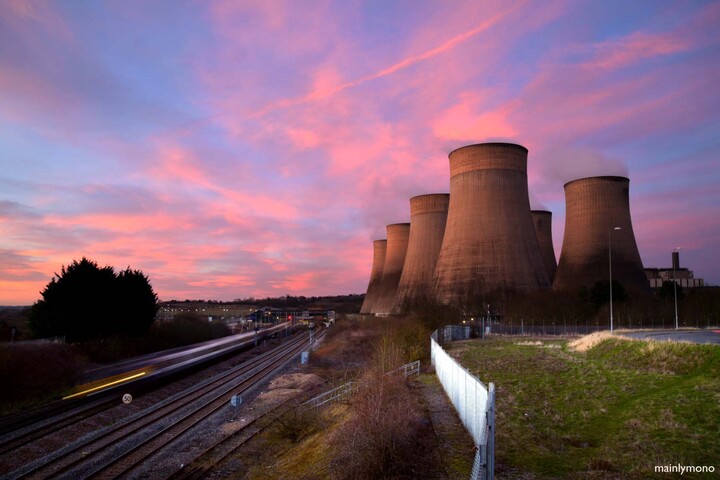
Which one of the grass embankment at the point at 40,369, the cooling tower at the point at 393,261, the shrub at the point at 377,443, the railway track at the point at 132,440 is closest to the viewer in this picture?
the shrub at the point at 377,443

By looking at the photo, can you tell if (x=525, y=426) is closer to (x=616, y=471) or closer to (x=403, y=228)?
(x=616, y=471)

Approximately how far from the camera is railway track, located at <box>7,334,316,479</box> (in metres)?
12.2

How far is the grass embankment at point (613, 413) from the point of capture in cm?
762

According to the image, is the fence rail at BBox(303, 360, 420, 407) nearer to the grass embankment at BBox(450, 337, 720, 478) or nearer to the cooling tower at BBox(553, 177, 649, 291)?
the grass embankment at BBox(450, 337, 720, 478)

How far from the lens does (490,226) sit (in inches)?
1666

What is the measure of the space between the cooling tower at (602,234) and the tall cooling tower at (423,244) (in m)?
15.5

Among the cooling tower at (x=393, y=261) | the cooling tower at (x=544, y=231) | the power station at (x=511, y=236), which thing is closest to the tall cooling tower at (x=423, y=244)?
the power station at (x=511, y=236)

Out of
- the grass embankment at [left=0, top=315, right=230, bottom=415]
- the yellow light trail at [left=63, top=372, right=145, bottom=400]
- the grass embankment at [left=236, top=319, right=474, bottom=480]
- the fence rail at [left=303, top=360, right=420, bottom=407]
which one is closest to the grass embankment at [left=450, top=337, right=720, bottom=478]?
the grass embankment at [left=236, top=319, right=474, bottom=480]

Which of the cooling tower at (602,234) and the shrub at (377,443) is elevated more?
the cooling tower at (602,234)

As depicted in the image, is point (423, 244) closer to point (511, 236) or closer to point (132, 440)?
point (511, 236)

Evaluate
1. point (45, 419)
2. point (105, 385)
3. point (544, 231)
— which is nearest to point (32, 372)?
point (105, 385)

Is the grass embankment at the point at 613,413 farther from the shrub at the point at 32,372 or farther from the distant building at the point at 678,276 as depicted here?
the distant building at the point at 678,276

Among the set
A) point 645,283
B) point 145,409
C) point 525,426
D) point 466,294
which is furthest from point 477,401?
point 645,283

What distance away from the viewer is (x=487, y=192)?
140 ft
